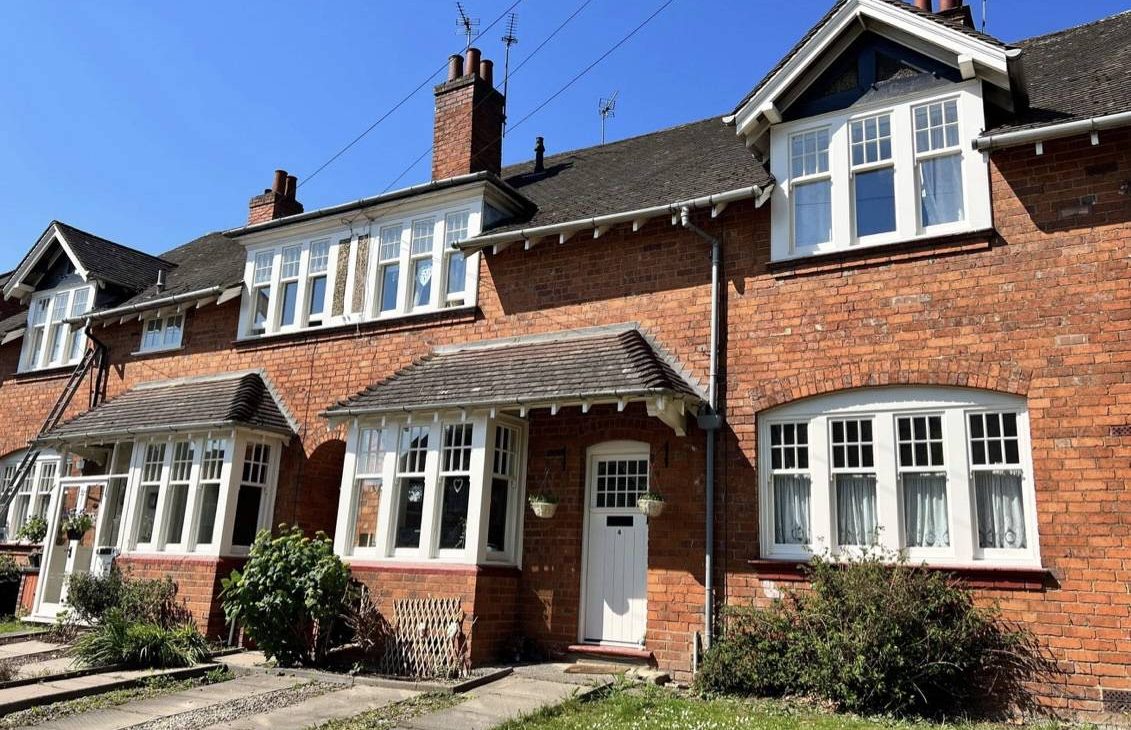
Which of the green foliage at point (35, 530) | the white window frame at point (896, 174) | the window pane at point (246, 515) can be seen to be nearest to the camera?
the white window frame at point (896, 174)

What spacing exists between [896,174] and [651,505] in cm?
543

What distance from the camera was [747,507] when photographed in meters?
11.1

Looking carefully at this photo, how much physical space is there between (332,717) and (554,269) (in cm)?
753

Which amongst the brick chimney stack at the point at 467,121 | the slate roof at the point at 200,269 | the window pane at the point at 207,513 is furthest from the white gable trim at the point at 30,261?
the brick chimney stack at the point at 467,121

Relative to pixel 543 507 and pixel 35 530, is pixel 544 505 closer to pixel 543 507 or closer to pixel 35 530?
pixel 543 507

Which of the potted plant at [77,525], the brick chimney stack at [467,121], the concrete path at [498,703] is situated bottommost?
the concrete path at [498,703]

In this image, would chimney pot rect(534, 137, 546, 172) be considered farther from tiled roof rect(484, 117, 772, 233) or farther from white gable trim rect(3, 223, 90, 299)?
white gable trim rect(3, 223, 90, 299)

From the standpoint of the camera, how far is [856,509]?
10.6 meters

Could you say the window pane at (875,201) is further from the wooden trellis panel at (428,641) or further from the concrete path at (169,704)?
Answer: the concrete path at (169,704)

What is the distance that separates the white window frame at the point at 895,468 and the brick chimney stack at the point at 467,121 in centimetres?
841

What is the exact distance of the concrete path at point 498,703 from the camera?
8.52 m

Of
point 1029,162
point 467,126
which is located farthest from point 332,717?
point 467,126

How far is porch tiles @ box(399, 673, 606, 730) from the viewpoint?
852 centimetres

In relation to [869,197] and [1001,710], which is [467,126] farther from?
[1001,710]
